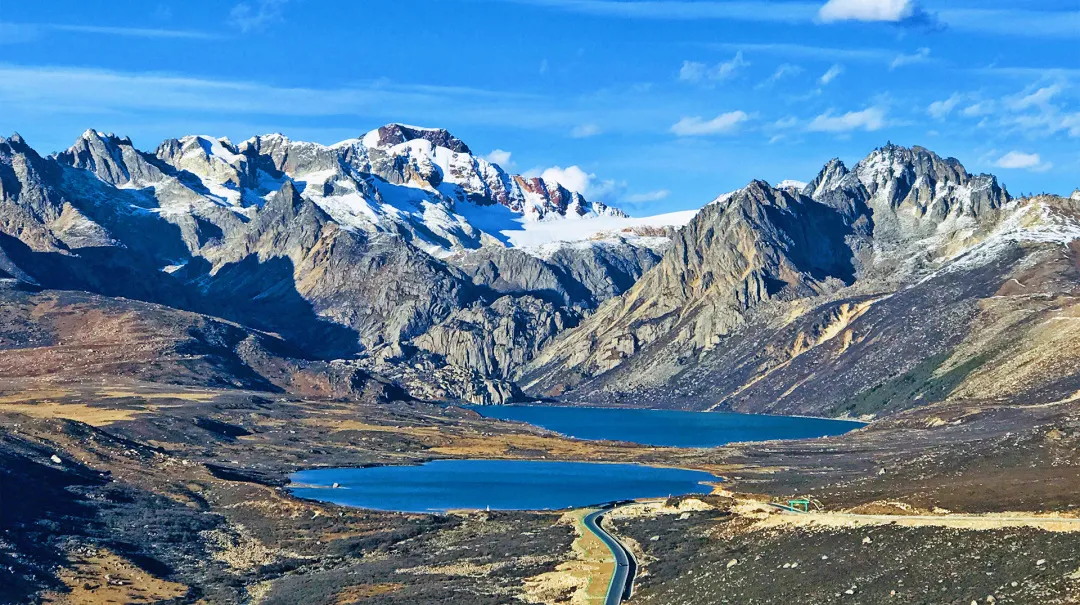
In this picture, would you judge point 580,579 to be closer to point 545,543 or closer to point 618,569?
point 618,569

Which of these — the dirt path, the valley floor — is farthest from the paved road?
the valley floor

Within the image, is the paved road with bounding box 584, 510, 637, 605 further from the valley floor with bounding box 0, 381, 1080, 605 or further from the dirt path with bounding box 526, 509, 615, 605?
the valley floor with bounding box 0, 381, 1080, 605

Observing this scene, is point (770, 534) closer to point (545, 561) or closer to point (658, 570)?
point (658, 570)

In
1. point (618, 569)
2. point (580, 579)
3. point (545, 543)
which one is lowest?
point (545, 543)

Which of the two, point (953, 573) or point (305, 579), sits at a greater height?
point (953, 573)

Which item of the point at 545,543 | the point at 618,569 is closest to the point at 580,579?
the point at 618,569

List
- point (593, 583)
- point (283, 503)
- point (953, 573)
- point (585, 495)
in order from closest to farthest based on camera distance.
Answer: point (953, 573) → point (593, 583) → point (283, 503) → point (585, 495)

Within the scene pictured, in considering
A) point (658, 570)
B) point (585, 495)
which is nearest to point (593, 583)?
point (658, 570)

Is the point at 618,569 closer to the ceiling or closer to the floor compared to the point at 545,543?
closer to the ceiling

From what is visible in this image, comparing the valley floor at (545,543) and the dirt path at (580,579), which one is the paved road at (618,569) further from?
the valley floor at (545,543)
